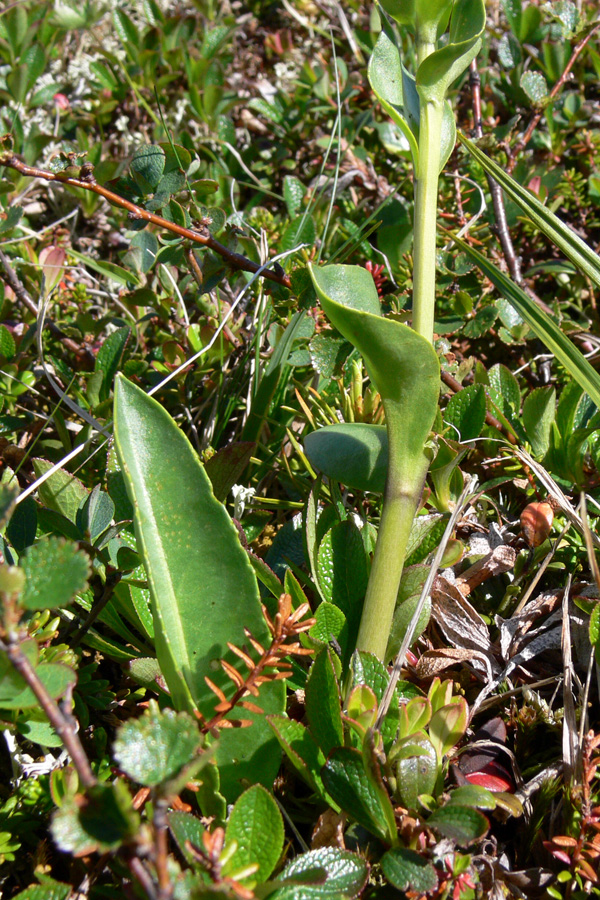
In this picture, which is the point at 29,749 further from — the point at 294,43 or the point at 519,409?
the point at 294,43

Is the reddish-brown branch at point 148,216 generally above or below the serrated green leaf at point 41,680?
above

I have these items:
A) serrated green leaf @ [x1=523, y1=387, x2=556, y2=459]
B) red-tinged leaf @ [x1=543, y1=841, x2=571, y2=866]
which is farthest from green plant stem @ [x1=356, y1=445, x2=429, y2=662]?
serrated green leaf @ [x1=523, y1=387, x2=556, y2=459]

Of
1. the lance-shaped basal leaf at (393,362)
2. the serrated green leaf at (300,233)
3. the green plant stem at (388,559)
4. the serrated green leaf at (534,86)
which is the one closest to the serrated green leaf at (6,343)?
the serrated green leaf at (300,233)

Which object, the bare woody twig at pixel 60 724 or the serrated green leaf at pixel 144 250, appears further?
the serrated green leaf at pixel 144 250

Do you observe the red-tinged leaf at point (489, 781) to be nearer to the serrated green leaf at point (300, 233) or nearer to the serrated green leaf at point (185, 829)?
the serrated green leaf at point (185, 829)

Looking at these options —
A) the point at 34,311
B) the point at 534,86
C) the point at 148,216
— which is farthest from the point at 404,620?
the point at 534,86

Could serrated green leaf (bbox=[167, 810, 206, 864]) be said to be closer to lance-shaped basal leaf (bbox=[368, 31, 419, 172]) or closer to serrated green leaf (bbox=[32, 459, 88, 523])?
serrated green leaf (bbox=[32, 459, 88, 523])
